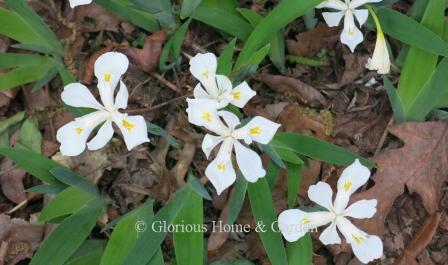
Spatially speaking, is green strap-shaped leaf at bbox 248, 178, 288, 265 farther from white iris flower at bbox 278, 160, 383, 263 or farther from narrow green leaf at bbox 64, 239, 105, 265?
narrow green leaf at bbox 64, 239, 105, 265

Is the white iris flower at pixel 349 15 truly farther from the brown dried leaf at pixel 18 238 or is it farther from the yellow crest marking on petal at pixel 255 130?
the brown dried leaf at pixel 18 238

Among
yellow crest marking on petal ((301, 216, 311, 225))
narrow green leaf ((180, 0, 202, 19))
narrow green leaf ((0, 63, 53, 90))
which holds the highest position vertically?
narrow green leaf ((180, 0, 202, 19))

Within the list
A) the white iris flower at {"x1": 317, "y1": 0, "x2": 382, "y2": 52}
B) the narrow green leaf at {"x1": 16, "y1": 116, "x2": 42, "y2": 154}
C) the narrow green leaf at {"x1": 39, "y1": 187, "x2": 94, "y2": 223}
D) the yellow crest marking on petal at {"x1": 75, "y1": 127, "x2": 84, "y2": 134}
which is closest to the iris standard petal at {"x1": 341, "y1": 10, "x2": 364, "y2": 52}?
the white iris flower at {"x1": 317, "y1": 0, "x2": 382, "y2": 52}

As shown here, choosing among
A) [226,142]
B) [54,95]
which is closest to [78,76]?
[54,95]

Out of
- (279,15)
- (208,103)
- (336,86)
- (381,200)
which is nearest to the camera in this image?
(208,103)

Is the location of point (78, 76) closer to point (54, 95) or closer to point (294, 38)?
point (54, 95)
